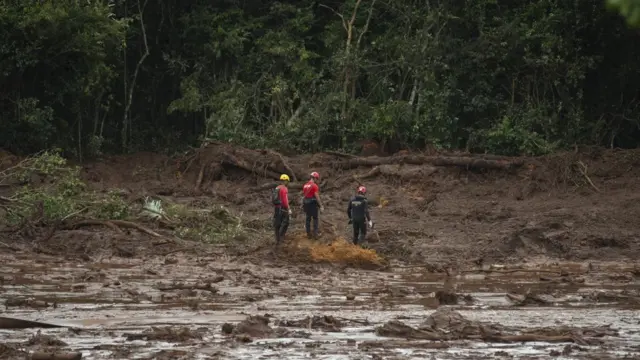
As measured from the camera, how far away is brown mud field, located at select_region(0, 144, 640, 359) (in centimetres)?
1293

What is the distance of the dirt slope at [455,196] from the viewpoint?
24.8 m

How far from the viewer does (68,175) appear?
87.8ft

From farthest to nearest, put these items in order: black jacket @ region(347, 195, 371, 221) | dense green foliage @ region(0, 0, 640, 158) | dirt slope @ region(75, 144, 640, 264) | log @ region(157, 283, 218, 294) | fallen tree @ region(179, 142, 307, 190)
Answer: dense green foliage @ region(0, 0, 640, 158) → fallen tree @ region(179, 142, 307, 190) → dirt slope @ region(75, 144, 640, 264) → black jacket @ region(347, 195, 371, 221) → log @ region(157, 283, 218, 294)

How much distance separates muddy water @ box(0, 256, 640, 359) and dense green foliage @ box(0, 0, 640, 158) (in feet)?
41.7

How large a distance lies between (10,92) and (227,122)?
635cm

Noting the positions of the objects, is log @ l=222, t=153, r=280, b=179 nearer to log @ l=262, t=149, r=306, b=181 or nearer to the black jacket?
log @ l=262, t=149, r=306, b=181

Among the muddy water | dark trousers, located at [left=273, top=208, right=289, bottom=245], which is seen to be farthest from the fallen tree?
the muddy water

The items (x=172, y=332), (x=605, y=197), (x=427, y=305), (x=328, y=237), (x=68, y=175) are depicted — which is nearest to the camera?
(x=172, y=332)

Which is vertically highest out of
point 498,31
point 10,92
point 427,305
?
point 498,31

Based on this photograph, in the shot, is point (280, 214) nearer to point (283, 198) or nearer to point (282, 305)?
point (283, 198)

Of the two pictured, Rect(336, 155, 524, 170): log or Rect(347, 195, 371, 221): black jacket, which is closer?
Rect(347, 195, 371, 221): black jacket

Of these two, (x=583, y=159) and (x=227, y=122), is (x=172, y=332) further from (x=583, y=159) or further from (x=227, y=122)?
(x=227, y=122)

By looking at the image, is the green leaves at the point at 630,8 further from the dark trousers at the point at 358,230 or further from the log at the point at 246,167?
the log at the point at 246,167

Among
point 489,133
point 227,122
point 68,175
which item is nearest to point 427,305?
point 68,175
